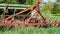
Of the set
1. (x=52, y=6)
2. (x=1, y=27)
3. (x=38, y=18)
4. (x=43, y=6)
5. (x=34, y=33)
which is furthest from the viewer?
(x=52, y=6)

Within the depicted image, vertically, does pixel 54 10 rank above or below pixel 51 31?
below

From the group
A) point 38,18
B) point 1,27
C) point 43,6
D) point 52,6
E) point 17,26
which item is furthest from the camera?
point 52,6

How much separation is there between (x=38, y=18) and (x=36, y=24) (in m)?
1.00

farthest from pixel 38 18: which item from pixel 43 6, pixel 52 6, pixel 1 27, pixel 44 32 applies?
pixel 52 6

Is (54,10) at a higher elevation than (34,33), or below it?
below

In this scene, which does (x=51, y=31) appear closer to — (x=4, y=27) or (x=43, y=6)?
(x=4, y=27)

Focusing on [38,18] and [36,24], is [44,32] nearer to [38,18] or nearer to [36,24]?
[36,24]

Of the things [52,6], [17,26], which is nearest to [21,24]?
[17,26]

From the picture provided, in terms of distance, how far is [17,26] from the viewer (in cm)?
643

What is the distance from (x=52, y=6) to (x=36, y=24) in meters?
7.84

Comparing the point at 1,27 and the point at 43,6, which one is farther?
the point at 43,6

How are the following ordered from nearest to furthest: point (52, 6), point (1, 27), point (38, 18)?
point (1, 27), point (38, 18), point (52, 6)

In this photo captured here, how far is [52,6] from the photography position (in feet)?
48.0

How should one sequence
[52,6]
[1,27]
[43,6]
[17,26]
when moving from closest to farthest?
[17,26]
[1,27]
[43,6]
[52,6]
